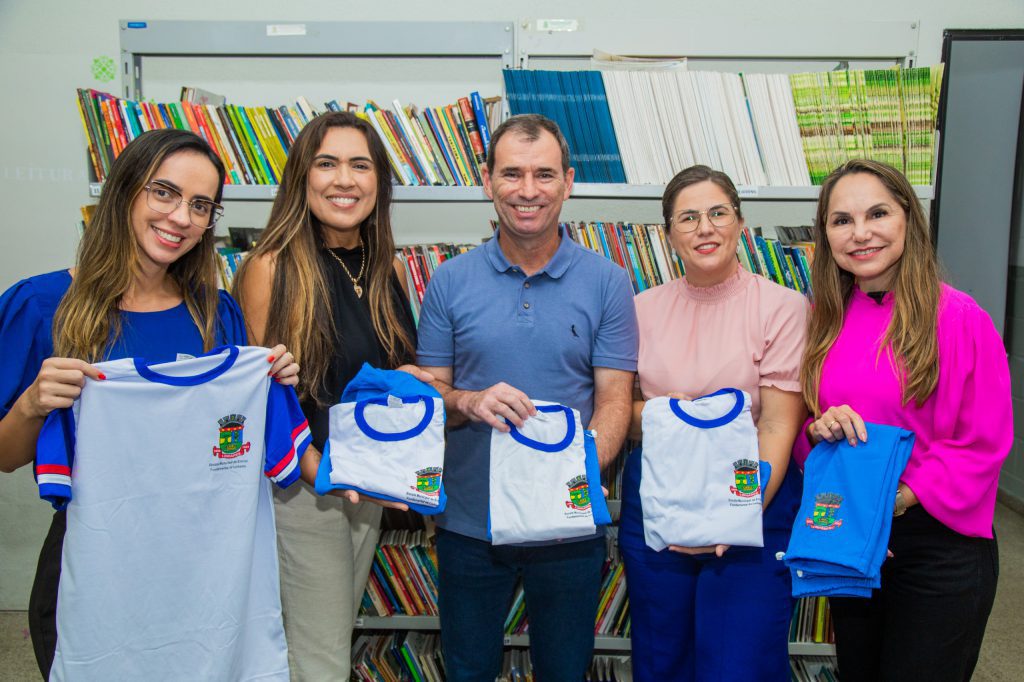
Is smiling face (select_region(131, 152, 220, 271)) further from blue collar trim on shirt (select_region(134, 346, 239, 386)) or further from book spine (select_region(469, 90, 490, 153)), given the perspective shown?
book spine (select_region(469, 90, 490, 153))

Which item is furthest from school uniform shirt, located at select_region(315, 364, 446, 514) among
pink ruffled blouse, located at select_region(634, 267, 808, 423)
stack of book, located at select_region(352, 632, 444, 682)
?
stack of book, located at select_region(352, 632, 444, 682)

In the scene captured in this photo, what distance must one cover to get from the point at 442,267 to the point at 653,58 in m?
1.27

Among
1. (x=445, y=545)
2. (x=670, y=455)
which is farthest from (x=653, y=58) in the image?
(x=445, y=545)

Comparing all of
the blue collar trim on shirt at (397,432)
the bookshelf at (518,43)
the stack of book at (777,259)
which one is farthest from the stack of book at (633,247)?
the blue collar trim on shirt at (397,432)

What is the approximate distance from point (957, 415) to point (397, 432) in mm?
1316

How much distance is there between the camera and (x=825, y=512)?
165 cm

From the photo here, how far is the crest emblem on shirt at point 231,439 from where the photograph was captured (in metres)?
1.61

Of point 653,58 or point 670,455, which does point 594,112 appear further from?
point 670,455

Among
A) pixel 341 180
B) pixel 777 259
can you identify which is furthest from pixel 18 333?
pixel 777 259

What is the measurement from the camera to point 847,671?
5.77 ft

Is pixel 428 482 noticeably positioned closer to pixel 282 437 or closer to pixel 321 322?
pixel 282 437

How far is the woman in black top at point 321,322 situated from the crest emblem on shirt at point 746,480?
836 mm

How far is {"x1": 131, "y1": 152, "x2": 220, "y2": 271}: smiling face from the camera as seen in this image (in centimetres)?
153

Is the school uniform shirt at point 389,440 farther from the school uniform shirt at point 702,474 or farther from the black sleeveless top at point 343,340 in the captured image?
the school uniform shirt at point 702,474
